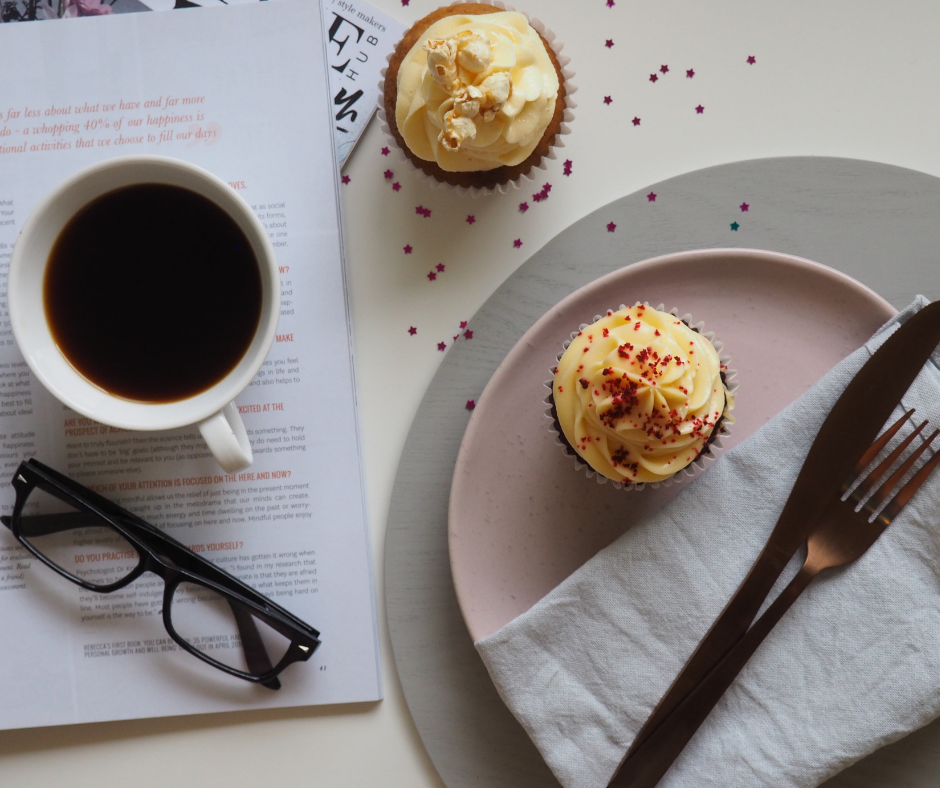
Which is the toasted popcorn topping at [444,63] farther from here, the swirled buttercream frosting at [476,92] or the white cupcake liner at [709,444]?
the white cupcake liner at [709,444]

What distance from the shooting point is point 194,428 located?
82cm

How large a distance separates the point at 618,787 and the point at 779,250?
60cm

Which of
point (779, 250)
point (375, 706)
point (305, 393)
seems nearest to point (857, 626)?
point (779, 250)

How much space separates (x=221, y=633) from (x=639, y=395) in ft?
1.83

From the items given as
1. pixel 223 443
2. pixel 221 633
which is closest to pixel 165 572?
pixel 221 633

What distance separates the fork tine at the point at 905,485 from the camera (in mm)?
703

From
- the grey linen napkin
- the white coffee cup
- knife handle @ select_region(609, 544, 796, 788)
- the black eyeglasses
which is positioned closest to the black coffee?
the white coffee cup

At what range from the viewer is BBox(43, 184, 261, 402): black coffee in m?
0.71

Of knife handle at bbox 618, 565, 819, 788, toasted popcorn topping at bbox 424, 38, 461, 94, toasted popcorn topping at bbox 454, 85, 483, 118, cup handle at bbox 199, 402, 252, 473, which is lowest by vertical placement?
knife handle at bbox 618, 565, 819, 788

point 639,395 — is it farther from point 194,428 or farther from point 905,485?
point 194,428

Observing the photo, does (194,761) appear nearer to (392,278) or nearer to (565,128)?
(392,278)

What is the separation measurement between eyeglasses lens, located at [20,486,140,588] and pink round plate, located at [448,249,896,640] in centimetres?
39

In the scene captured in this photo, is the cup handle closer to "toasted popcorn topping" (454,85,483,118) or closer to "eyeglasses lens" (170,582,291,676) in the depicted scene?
"eyeglasses lens" (170,582,291,676)

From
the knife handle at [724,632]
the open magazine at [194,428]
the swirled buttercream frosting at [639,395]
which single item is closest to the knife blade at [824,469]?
the knife handle at [724,632]
